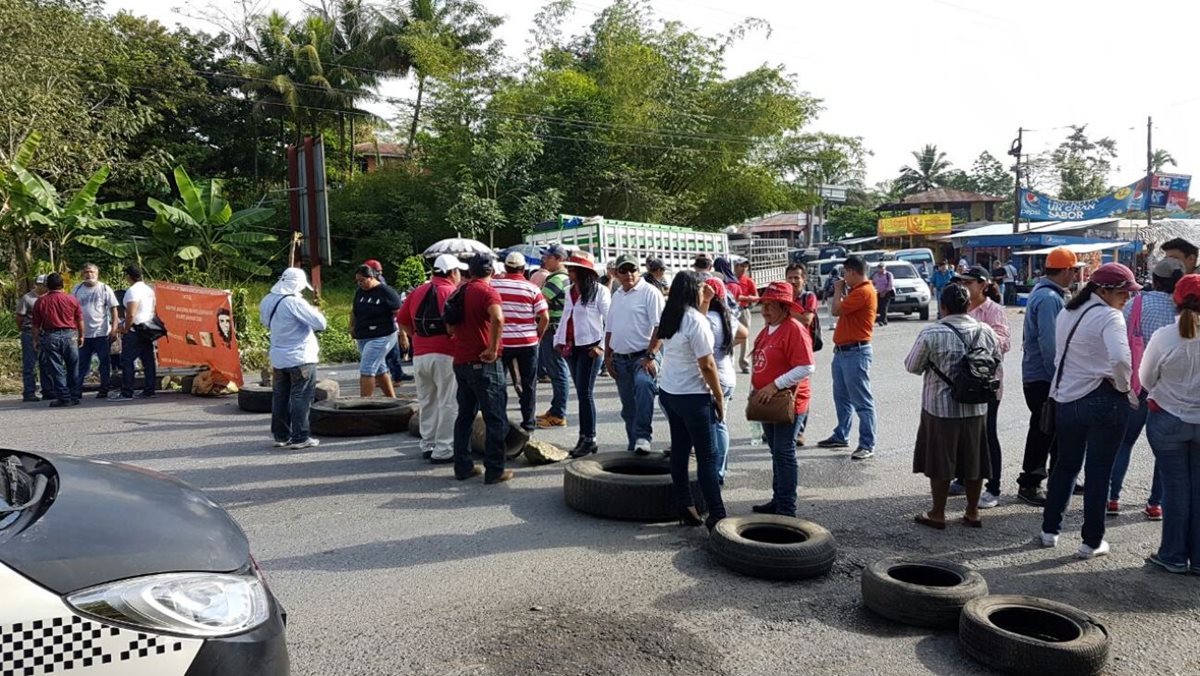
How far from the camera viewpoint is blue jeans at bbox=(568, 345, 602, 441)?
789 cm

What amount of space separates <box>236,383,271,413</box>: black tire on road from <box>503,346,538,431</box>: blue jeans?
3.47 meters

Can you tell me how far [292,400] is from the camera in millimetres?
8055

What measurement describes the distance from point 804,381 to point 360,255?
2735 cm

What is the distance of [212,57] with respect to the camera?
34.9 m

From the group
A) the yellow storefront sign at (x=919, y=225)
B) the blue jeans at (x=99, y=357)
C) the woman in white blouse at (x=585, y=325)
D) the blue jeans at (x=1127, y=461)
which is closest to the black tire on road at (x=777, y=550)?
the blue jeans at (x=1127, y=461)

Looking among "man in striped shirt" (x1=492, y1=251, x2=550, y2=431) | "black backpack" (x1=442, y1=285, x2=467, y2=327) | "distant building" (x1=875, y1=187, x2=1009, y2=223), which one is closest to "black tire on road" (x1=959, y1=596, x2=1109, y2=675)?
"black backpack" (x1=442, y1=285, x2=467, y2=327)

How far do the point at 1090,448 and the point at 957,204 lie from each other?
7495 cm

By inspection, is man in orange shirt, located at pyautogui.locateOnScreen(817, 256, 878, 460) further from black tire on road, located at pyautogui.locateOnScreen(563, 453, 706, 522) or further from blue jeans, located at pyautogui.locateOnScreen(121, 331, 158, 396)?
blue jeans, located at pyautogui.locateOnScreen(121, 331, 158, 396)

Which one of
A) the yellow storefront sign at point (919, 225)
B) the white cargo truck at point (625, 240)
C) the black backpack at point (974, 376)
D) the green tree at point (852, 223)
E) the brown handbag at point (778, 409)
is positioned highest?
the green tree at point (852, 223)

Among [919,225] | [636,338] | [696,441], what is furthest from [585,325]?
[919,225]

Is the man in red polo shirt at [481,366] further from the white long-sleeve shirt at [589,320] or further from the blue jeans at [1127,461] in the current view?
the blue jeans at [1127,461]

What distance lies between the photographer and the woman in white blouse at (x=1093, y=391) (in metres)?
5.04

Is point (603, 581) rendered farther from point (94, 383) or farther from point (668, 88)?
point (668, 88)

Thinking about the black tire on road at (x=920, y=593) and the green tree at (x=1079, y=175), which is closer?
the black tire on road at (x=920, y=593)
